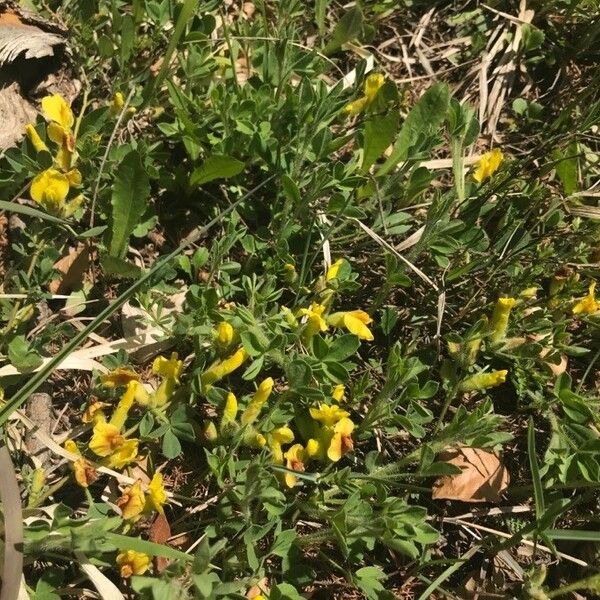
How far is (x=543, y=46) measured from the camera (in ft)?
11.8

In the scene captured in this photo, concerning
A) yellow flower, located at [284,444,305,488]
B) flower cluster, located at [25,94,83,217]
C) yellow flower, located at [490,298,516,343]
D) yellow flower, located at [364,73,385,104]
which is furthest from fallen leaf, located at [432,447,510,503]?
flower cluster, located at [25,94,83,217]

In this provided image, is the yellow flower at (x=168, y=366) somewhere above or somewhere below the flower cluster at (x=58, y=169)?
below

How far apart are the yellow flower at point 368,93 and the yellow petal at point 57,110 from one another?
101 cm

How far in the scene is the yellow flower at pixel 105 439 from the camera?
90.1 inches

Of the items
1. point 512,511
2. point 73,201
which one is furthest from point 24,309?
point 512,511

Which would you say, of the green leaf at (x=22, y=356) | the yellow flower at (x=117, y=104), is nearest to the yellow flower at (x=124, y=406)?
the green leaf at (x=22, y=356)

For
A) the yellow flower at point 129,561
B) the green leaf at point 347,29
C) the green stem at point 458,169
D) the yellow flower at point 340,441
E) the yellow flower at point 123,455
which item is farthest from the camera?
the green leaf at point 347,29

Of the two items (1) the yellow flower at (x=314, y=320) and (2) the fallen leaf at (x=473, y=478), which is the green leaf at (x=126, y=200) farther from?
(2) the fallen leaf at (x=473, y=478)

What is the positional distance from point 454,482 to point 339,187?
3.66 ft

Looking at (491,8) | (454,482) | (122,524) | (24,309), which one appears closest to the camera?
(122,524)

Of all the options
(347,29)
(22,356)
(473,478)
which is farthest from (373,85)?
(22,356)

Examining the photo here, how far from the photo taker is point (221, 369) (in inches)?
97.2

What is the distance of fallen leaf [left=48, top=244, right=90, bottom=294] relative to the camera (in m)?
2.71

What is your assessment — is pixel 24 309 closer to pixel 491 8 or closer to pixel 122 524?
pixel 122 524
